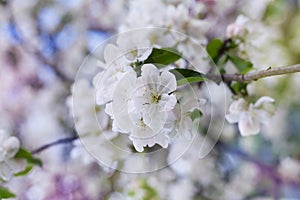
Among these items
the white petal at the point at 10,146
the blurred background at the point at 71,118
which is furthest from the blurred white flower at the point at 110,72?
the blurred background at the point at 71,118

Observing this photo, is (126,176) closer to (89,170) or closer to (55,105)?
(89,170)

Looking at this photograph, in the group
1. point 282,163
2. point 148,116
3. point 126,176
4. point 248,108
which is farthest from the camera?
point 282,163

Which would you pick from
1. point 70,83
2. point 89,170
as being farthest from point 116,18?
point 89,170

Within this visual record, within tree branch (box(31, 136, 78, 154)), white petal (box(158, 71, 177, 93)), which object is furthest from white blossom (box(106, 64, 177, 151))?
tree branch (box(31, 136, 78, 154))

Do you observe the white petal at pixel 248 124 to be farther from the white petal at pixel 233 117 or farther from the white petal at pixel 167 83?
the white petal at pixel 167 83

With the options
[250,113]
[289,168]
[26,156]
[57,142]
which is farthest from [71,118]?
[289,168]

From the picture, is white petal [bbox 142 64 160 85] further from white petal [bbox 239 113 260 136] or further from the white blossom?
white petal [bbox 239 113 260 136]
